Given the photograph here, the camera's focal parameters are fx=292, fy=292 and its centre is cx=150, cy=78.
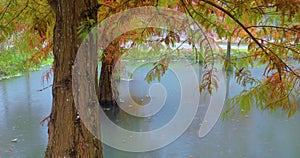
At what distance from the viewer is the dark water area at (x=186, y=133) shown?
3.02 metres

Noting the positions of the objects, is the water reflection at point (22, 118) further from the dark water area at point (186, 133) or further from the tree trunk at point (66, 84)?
the tree trunk at point (66, 84)

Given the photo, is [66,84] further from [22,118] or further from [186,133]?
[22,118]

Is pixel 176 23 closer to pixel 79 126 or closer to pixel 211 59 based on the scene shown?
pixel 211 59

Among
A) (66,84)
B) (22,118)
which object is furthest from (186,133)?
(66,84)

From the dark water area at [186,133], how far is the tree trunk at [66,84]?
1803 millimetres

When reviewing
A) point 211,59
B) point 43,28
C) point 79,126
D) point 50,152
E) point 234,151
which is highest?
point 43,28

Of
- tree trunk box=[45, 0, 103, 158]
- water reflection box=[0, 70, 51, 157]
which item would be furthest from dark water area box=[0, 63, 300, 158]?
tree trunk box=[45, 0, 103, 158]

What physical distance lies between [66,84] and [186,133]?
258 cm

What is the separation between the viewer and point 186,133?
11.8ft

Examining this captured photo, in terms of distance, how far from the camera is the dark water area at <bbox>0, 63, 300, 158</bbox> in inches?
119

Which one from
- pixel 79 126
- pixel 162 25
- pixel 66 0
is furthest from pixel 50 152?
pixel 162 25

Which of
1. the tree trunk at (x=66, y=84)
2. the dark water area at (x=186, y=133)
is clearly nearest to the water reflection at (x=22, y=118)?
the dark water area at (x=186, y=133)

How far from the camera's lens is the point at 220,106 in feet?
15.6

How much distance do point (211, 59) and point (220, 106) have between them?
130 inches
